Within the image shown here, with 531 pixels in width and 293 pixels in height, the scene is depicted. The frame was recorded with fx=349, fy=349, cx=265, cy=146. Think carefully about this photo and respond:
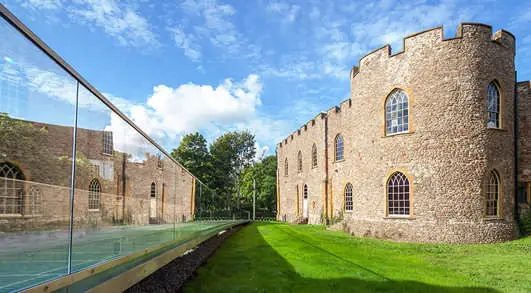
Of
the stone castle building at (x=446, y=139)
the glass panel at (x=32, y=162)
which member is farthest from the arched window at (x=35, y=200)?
the stone castle building at (x=446, y=139)

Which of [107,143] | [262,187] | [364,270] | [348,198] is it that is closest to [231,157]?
[262,187]

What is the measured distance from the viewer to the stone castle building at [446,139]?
1383 centimetres

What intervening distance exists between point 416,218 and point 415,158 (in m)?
2.48

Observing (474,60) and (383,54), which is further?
(383,54)

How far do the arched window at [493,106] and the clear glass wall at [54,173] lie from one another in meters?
14.8

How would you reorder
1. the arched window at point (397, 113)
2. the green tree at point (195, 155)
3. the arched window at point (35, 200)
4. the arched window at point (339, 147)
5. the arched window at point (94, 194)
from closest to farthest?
the arched window at point (35, 200) → the arched window at point (94, 194) → the arched window at point (397, 113) → the arched window at point (339, 147) → the green tree at point (195, 155)

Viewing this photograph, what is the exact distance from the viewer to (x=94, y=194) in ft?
10.9

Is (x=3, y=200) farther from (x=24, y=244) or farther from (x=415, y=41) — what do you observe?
(x=415, y=41)

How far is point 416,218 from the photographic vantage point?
47.4 ft

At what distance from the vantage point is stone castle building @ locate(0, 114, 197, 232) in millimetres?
2186

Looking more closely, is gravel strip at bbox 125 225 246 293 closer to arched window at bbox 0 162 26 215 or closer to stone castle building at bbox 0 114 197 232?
stone castle building at bbox 0 114 197 232

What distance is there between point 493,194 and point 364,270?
9.44 meters

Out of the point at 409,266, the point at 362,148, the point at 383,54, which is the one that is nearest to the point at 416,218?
the point at 362,148

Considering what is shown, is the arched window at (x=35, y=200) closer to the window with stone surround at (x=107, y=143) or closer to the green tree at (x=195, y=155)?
the window with stone surround at (x=107, y=143)
